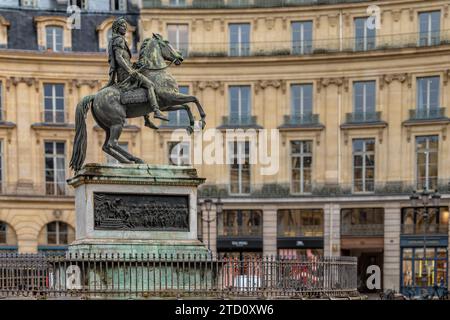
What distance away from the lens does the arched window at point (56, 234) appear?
56031mm

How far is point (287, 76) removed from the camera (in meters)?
56.3

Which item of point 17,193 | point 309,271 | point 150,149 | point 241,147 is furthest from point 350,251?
point 309,271

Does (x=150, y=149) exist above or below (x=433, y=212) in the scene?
above

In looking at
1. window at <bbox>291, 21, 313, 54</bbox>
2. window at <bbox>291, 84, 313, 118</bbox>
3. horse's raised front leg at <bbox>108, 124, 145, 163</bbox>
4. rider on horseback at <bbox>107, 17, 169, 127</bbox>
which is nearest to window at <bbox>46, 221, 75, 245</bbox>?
window at <bbox>291, 84, 313, 118</bbox>

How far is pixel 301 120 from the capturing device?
56344mm

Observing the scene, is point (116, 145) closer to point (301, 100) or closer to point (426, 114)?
point (301, 100)

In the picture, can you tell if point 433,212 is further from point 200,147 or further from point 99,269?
point 99,269

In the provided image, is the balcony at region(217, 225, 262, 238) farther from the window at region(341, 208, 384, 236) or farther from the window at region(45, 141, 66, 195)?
the window at region(45, 141, 66, 195)

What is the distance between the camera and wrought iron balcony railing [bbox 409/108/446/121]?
53750mm

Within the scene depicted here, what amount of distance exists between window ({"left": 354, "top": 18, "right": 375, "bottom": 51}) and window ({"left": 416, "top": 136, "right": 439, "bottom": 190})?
279 inches

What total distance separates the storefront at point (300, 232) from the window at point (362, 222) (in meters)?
1.60

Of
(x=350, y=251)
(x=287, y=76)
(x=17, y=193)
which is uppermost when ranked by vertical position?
(x=287, y=76)
